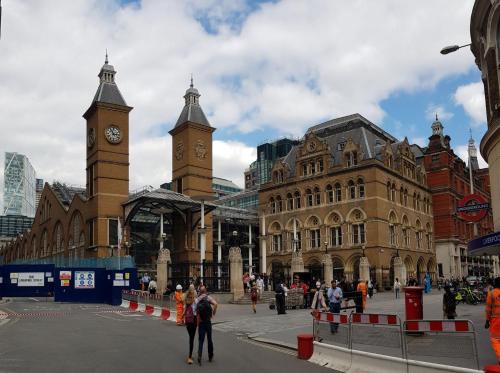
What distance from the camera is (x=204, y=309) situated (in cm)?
1299

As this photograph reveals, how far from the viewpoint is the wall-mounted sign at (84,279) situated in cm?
3659

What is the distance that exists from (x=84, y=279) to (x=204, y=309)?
2578cm

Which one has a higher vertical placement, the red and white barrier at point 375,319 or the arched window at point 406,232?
the arched window at point 406,232

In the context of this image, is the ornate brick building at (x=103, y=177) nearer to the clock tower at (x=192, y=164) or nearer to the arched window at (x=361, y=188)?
the clock tower at (x=192, y=164)

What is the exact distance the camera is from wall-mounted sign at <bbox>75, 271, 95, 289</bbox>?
3659cm

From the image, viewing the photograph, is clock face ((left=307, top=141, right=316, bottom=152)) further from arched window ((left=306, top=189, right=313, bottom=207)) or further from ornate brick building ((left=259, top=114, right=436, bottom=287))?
arched window ((left=306, top=189, right=313, bottom=207))

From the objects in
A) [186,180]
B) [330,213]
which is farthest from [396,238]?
[186,180]

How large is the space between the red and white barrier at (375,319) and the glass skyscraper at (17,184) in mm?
168276

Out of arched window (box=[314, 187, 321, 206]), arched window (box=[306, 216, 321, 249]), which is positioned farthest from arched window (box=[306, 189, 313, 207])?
arched window (box=[306, 216, 321, 249])

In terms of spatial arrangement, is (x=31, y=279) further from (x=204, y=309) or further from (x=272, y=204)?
(x=272, y=204)

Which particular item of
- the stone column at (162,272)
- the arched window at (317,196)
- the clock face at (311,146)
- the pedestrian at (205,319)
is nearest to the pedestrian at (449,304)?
the pedestrian at (205,319)

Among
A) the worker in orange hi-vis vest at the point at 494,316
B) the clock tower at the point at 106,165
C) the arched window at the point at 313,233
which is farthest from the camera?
the arched window at the point at 313,233

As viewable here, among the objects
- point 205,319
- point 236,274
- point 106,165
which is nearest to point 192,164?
point 106,165

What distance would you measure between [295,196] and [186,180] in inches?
499
